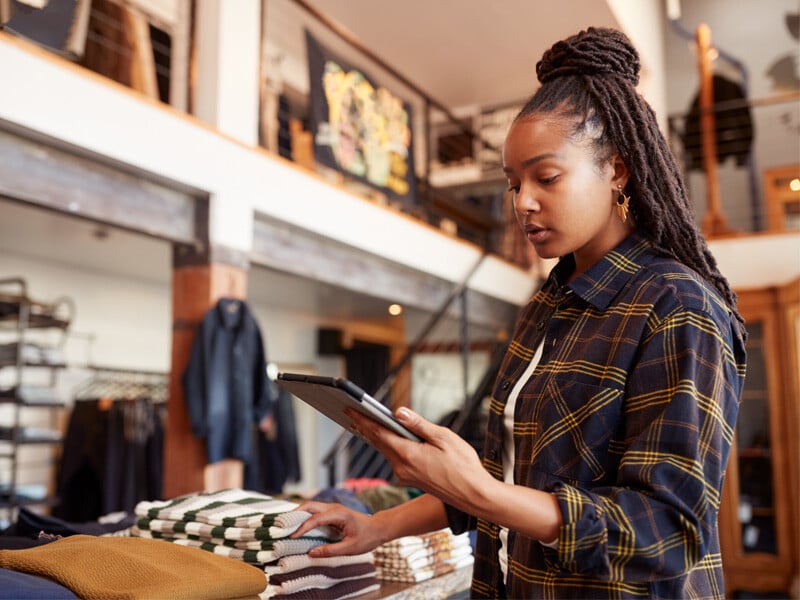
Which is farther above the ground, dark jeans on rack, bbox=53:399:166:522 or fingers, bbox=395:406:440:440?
fingers, bbox=395:406:440:440

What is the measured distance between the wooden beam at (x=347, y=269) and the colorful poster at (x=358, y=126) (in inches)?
19.4

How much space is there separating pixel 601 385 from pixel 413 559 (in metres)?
0.75

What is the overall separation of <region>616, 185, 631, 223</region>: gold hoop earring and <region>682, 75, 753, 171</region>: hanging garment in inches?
293

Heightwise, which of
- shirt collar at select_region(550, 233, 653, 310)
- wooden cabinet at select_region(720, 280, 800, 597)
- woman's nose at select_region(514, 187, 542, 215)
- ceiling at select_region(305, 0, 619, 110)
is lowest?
wooden cabinet at select_region(720, 280, 800, 597)

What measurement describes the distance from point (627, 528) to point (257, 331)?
133 inches

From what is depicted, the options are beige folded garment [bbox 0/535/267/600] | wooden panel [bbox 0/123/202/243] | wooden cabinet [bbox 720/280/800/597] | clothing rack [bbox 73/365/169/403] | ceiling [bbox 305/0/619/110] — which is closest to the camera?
beige folded garment [bbox 0/535/267/600]

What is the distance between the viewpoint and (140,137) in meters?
3.45

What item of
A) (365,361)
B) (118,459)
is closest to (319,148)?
(118,459)

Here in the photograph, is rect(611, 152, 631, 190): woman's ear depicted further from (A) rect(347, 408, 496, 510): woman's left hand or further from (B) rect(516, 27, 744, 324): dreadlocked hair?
(A) rect(347, 408, 496, 510): woman's left hand

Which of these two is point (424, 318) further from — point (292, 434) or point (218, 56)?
point (218, 56)

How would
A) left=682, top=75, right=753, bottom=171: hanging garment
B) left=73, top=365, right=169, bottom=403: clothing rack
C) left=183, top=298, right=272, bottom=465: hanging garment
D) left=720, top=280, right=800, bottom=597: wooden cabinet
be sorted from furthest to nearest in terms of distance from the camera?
left=682, top=75, right=753, bottom=171: hanging garment → left=73, top=365, right=169, bottom=403: clothing rack → left=720, top=280, right=800, bottom=597: wooden cabinet → left=183, top=298, right=272, bottom=465: hanging garment

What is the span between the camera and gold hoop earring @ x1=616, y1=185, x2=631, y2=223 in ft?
3.65

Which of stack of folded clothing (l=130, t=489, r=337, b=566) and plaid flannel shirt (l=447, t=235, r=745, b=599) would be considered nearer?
plaid flannel shirt (l=447, t=235, r=745, b=599)

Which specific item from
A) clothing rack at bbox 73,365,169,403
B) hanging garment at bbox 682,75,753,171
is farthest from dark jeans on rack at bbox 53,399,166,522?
hanging garment at bbox 682,75,753,171
